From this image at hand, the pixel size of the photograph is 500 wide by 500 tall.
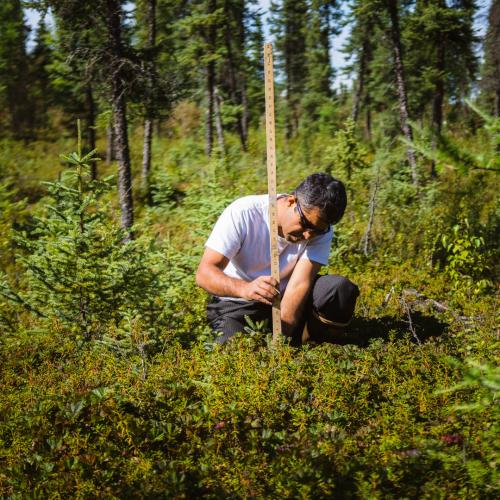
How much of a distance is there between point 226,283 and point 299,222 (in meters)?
0.80

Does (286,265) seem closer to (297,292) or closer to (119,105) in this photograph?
(297,292)

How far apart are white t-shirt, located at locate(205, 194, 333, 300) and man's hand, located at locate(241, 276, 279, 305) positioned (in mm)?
400

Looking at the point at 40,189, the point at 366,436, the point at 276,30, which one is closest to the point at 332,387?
the point at 366,436

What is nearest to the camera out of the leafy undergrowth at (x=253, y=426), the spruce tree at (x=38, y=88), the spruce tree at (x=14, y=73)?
the leafy undergrowth at (x=253, y=426)

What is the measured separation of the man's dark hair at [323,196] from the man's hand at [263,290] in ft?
2.24

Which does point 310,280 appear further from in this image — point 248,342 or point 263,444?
point 263,444

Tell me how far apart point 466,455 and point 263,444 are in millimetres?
1066

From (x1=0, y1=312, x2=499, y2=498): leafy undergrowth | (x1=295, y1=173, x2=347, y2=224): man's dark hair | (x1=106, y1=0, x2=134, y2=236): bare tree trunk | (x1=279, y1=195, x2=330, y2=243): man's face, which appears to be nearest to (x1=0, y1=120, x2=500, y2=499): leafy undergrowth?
(x1=0, y1=312, x2=499, y2=498): leafy undergrowth

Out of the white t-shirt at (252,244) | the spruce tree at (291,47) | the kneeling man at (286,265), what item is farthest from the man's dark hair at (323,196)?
the spruce tree at (291,47)

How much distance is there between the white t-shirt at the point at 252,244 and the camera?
154 inches

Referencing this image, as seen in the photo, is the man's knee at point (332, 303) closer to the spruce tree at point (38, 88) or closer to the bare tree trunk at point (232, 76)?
the bare tree trunk at point (232, 76)

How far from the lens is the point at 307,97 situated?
1422 inches

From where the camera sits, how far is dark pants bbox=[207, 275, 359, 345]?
4176 mm

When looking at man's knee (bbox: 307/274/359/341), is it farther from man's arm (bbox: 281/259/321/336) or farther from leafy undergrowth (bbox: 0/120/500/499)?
leafy undergrowth (bbox: 0/120/500/499)
